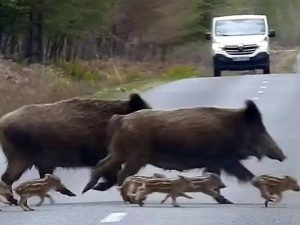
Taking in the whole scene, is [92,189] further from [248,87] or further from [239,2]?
[239,2]

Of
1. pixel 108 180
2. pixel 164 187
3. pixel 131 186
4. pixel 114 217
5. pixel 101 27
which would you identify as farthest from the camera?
pixel 101 27

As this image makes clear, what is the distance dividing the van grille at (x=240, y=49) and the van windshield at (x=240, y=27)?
0.80 m

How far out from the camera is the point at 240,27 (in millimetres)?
45625

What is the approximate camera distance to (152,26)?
7175cm

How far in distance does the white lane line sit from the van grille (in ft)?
106

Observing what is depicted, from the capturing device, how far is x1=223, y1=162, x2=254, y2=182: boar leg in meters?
14.4

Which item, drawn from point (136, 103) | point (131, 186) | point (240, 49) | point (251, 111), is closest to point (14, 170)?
point (136, 103)

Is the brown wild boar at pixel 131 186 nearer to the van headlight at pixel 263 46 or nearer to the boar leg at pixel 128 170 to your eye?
the boar leg at pixel 128 170

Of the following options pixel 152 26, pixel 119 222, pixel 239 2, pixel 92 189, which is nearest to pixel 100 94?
pixel 92 189

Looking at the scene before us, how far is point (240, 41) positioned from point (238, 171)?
30824 millimetres

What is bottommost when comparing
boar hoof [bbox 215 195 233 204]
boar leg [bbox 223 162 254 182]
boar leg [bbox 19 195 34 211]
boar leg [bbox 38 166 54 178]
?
boar hoof [bbox 215 195 233 204]

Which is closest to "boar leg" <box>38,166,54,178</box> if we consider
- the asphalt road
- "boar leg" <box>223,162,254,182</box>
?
the asphalt road

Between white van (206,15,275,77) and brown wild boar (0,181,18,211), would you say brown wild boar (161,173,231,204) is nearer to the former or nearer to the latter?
brown wild boar (0,181,18,211)

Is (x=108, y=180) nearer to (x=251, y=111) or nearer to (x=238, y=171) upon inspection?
(x=238, y=171)
